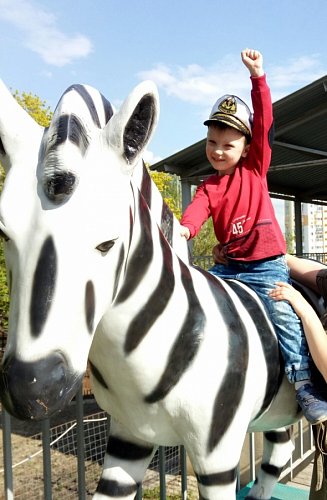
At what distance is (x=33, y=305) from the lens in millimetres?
979

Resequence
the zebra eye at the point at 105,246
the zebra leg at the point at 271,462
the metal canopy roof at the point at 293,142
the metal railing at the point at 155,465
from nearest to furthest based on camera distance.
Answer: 1. the zebra eye at the point at 105,246
2. the metal railing at the point at 155,465
3. the zebra leg at the point at 271,462
4. the metal canopy roof at the point at 293,142

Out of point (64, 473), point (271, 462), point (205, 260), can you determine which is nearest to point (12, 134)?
point (271, 462)

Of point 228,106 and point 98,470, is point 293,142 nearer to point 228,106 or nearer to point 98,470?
point 98,470

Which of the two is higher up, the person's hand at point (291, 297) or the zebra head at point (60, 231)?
the zebra head at point (60, 231)

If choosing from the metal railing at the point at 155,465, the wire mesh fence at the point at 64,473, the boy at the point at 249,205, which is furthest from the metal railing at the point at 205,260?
the boy at the point at 249,205

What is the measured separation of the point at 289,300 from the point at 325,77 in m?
6.99

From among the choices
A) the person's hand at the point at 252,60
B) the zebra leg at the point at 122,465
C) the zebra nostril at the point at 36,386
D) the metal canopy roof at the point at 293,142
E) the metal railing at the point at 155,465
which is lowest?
the metal railing at the point at 155,465

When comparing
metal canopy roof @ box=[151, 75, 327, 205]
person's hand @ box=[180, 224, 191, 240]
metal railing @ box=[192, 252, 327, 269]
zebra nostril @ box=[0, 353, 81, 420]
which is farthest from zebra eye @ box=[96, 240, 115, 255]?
metal canopy roof @ box=[151, 75, 327, 205]

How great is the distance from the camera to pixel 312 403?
1583 millimetres

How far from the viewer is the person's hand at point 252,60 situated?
1.63m

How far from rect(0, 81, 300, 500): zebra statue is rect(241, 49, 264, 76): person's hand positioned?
0.54 m

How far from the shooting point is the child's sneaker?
1570 millimetres

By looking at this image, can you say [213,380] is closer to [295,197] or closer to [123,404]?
[123,404]

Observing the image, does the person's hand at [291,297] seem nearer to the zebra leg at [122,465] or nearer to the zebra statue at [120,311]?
the zebra statue at [120,311]
